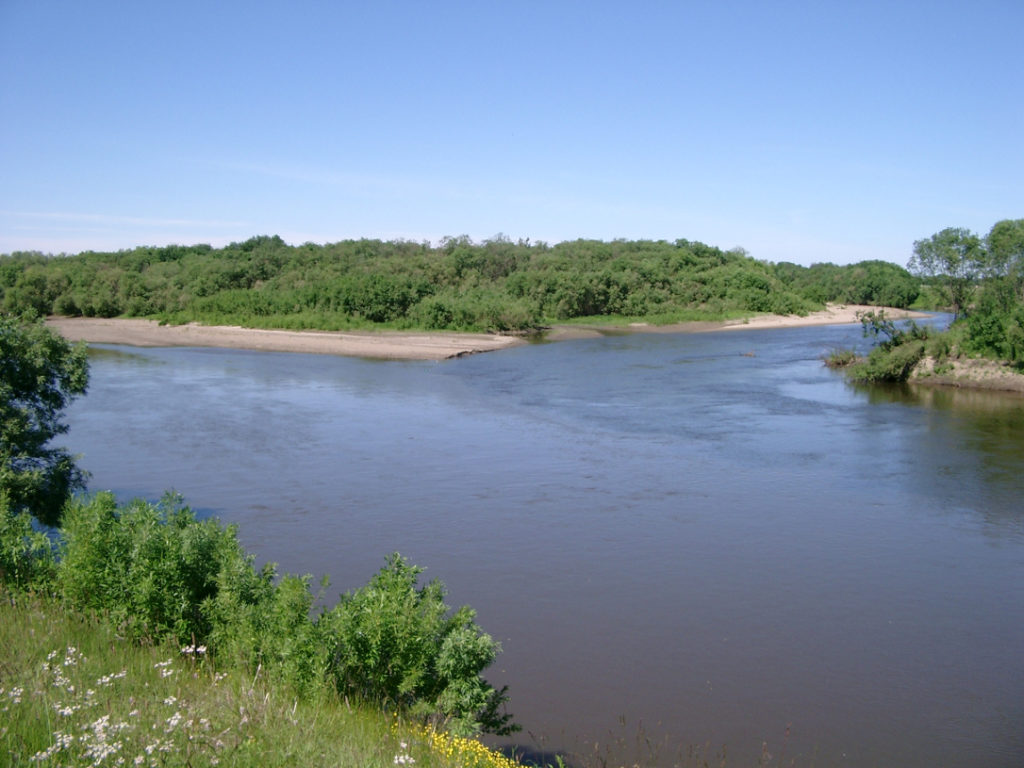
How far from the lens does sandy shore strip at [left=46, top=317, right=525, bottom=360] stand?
46.5m

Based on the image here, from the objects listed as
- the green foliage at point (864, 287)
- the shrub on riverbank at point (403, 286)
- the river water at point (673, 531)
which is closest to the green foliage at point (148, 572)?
the river water at point (673, 531)

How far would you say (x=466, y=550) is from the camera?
14625 mm

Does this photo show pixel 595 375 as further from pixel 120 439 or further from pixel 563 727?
pixel 563 727

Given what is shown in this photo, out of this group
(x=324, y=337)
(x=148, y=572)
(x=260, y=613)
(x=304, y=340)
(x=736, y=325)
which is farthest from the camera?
(x=736, y=325)

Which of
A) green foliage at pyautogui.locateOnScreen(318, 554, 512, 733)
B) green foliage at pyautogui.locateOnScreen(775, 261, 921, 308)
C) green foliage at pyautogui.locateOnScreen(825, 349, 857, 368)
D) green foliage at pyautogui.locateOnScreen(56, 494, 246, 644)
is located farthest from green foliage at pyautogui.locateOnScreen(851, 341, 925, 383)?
green foliage at pyautogui.locateOnScreen(775, 261, 921, 308)

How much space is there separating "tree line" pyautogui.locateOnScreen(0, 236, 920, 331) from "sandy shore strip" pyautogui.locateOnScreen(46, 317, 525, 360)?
2.72 meters

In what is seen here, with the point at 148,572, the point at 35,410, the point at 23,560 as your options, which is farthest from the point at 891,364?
the point at 23,560

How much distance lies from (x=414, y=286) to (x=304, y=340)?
1012 cm

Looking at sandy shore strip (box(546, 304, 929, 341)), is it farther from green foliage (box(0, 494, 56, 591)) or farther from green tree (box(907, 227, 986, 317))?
green foliage (box(0, 494, 56, 591))

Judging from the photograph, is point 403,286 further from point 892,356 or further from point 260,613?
point 260,613

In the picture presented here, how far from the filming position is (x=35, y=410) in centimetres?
1450

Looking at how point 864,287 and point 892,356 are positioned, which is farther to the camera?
point 864,287

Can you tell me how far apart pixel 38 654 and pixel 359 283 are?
51.5 m

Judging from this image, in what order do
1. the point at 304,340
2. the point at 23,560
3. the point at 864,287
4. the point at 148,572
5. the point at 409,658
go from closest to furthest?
1. the point at 409,658
2. the point at 148,572
3. the point at 23,560
4. the point at 304,340
5. the point at 864,287
